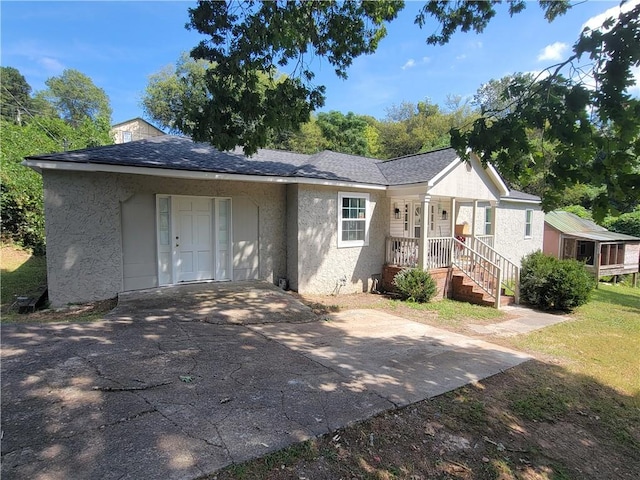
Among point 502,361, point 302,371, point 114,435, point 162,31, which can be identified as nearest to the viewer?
point 114,435

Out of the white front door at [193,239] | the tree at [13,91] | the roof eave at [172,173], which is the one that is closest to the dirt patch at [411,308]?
the white front door at [193,239]

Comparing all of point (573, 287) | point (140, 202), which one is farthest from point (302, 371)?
point (573, 287)

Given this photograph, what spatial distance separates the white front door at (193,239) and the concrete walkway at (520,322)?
7.06m

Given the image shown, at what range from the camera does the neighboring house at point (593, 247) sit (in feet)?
61.1

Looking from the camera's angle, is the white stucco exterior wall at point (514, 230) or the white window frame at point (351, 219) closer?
the white window frame at point (351, 219)

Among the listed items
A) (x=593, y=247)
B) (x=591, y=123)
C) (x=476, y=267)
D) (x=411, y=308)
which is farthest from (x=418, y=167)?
(x=593, y=247)

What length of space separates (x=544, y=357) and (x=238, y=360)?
5.40m

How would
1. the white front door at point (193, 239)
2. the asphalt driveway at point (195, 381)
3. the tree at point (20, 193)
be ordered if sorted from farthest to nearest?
the tree at point (20, 193), the white front door at point (193, 239), the asphalt driveway at point (195, 381)

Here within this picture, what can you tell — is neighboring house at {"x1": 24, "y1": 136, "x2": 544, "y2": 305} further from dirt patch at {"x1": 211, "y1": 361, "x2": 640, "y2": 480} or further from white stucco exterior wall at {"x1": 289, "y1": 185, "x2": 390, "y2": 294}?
dirt patch at {"x1": 211, "y1": 361, "x2": 640, "y2": 480}

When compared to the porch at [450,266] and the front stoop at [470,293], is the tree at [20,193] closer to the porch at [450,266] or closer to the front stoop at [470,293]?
the porch at [450,266]

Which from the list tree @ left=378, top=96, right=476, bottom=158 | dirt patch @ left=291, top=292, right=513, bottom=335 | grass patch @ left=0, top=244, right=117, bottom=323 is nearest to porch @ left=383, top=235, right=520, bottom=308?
dirt patch @ left=291, top=292, right=513, bottom=335

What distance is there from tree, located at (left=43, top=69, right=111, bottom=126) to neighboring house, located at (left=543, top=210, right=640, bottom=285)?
5880 cm

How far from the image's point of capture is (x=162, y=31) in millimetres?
8734

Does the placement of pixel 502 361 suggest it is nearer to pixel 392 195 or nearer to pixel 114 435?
pixel 114 435
